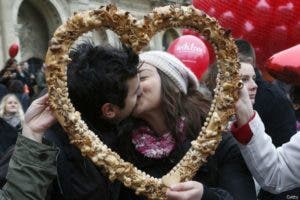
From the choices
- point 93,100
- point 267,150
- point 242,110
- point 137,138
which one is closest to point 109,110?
point 93,100

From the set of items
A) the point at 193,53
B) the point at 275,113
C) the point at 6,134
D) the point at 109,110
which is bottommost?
the point at 275,113

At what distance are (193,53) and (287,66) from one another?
5.85 feet

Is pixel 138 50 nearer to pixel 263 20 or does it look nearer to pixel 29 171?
pixel 29 171

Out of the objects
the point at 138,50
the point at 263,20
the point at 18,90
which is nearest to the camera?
the point at 138,50

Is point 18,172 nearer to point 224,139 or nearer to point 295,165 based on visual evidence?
point 224,139

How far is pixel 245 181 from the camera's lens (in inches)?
78.5

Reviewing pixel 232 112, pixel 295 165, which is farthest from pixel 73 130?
pixel 295 165

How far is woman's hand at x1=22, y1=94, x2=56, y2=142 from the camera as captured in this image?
1.82 meters

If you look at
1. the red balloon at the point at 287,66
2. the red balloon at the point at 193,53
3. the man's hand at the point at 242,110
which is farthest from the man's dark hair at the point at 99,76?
the red balloon at the point at 193,53

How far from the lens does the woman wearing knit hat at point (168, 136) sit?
1.98 meters

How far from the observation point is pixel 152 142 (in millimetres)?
1994

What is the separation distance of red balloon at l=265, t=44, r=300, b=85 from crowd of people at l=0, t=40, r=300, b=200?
0.12 m

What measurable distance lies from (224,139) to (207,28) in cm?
42

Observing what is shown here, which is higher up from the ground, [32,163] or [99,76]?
[99,76]
